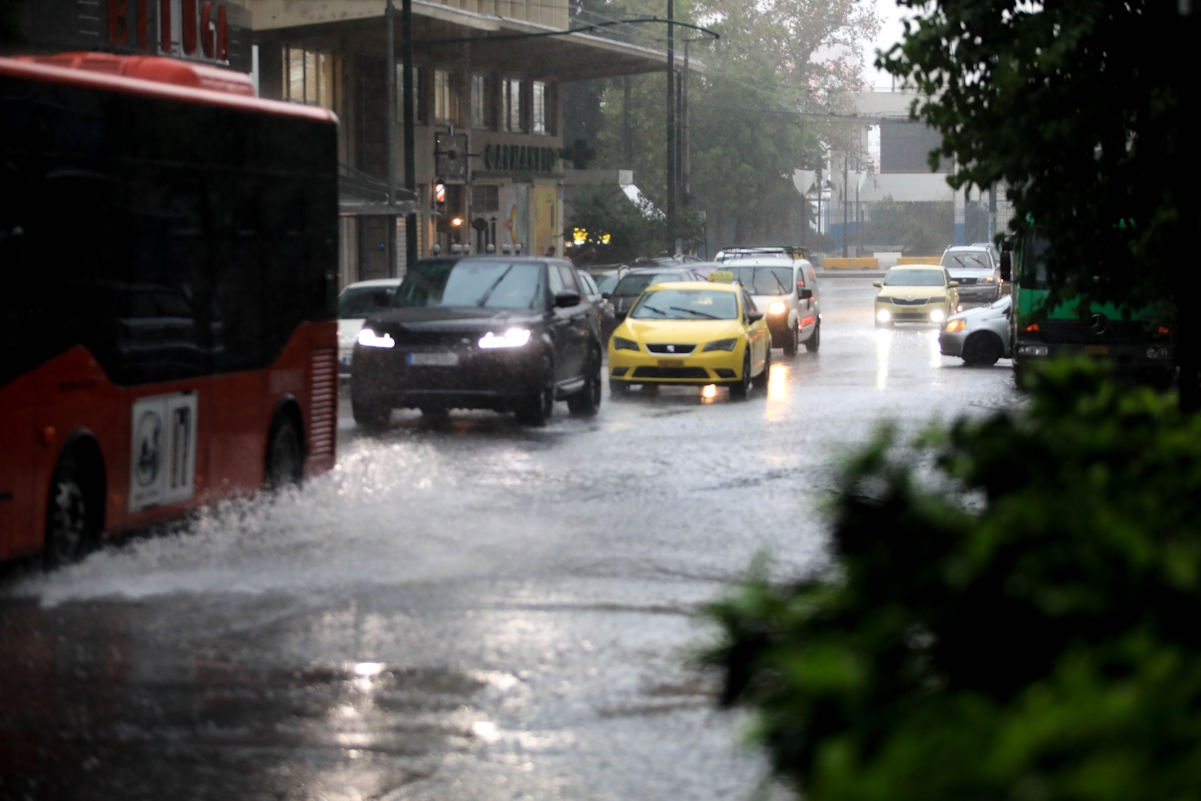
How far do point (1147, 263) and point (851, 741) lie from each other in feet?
26.1

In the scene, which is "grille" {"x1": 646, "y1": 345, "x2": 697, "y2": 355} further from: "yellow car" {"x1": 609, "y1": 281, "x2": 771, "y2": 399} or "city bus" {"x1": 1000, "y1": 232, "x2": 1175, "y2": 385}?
"city bus" {"x1": 1000, "y1": 232, "x2": 1175, "y2": 385}

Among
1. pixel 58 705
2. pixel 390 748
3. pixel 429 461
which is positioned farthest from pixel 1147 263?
pixel 429 461

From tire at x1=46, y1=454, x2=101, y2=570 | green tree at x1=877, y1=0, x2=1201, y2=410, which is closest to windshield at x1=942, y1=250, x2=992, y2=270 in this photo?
green tree at x1=877, y1=0, x2=1201, y2=410

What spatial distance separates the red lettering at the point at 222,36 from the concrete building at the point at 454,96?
216 inches

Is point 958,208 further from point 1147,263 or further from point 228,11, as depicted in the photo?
point 1147,263

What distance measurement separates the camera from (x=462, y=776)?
18.6 feet

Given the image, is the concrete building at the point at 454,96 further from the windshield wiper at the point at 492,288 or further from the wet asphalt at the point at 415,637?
the wet asphalt at the point at 415,637

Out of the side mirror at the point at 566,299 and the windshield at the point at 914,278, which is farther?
the windshield at the point at 914,278

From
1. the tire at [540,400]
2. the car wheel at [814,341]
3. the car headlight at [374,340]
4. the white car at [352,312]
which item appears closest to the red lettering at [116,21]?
the white car at [352,312]

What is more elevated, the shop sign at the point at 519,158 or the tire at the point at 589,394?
the shop sign at the point at 519,158

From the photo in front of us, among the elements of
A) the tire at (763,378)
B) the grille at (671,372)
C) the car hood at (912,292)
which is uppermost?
the car hood at (912,292)

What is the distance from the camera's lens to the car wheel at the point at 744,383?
74.4 ft

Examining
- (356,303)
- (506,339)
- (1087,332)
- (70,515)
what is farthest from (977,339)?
(70,515)

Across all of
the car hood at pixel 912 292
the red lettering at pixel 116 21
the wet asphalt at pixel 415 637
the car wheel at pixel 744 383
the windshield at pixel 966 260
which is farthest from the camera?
the windshield at pixel 966 260
